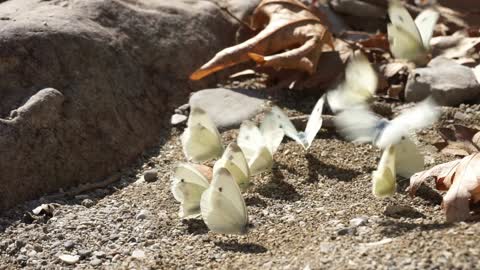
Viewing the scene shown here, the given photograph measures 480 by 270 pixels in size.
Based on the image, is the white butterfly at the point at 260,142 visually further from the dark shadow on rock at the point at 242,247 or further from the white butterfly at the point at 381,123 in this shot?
the dark shadow on rock at the point at 242,247

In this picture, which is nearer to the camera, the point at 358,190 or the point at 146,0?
the point at 358,190

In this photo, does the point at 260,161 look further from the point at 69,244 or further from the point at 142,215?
the point at 69,244

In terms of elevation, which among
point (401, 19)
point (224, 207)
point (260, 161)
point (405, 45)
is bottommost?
point (260, 161)

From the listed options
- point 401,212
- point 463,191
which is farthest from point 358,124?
point 463,191

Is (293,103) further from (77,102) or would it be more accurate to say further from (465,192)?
(465,192)

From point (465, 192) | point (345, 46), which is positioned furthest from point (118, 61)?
point (465, 192)
